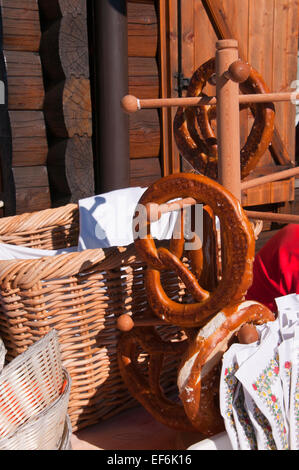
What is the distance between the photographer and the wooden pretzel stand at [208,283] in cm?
76

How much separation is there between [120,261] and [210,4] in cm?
160

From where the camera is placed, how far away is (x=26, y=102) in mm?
1982

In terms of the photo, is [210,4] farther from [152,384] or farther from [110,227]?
[152,384]

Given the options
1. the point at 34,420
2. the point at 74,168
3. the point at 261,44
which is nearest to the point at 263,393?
the point at 34,420

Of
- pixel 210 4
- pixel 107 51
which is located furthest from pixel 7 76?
pixel 210 4

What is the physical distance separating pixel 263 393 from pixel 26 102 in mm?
1659

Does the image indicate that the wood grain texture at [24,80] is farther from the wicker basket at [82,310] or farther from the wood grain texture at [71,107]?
the wicker basket at [82,310]

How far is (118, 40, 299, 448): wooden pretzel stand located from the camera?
2.51 ft

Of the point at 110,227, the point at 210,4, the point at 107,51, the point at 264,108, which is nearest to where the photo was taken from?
the point at 264,108

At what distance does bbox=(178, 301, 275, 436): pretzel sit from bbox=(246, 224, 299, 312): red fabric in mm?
361

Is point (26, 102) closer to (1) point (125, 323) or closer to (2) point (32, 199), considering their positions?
(2) point (32, 199)

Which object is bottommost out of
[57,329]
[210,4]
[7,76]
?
[57,329]

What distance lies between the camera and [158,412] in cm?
93

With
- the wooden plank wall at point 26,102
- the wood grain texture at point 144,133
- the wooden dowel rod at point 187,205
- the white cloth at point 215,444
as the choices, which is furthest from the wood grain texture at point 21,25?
the white cloth at point 215,444
